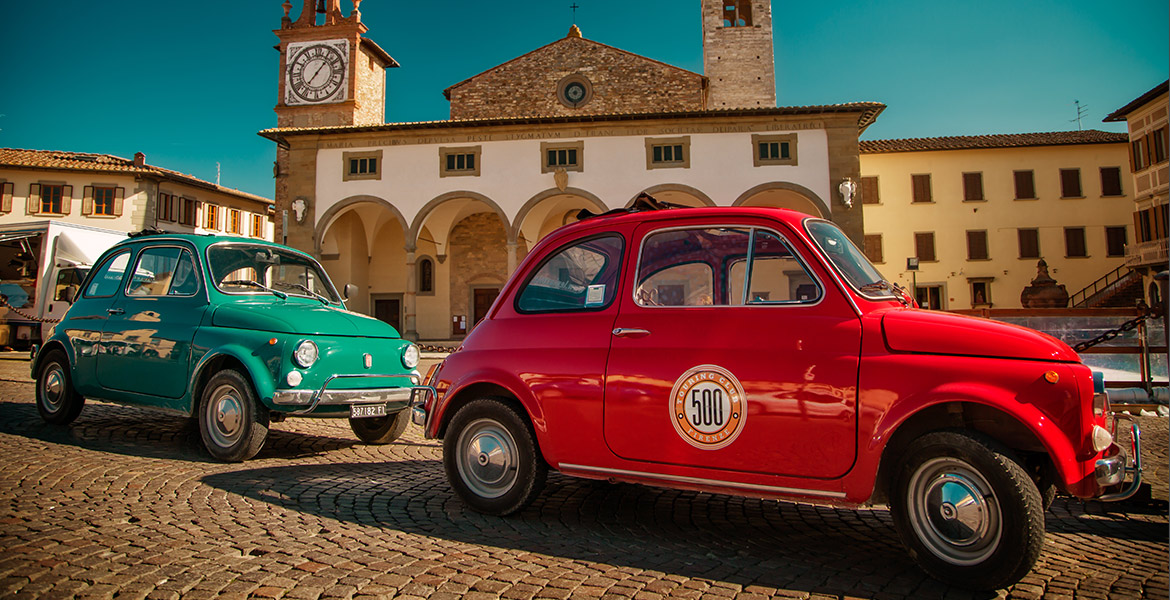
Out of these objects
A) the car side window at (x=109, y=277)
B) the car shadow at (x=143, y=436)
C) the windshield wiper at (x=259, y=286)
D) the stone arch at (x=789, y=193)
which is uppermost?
the stone arch at (x=789, y=193)

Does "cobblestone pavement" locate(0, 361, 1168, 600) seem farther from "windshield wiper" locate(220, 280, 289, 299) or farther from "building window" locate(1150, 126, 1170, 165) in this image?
"building window" locate(1150, 126, 1170, 165)

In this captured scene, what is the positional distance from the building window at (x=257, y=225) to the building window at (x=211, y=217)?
2917 mm

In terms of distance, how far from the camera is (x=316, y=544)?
10.5ft

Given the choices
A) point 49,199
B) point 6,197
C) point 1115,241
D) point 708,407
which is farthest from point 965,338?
point 6,197

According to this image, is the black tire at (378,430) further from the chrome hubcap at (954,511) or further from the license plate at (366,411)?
the chrome hubcap at (954,511)

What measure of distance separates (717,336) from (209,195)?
42.4m

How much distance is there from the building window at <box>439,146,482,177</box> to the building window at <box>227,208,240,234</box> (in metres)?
21.9

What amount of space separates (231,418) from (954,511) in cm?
468

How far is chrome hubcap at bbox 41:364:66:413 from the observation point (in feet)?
20.4

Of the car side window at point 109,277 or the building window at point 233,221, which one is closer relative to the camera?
the car side window at point 109,277

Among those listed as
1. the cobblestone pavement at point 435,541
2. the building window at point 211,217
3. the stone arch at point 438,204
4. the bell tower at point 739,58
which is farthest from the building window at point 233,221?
the cobblestone pavement at point 435,541

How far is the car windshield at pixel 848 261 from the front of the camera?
3086 millimetres

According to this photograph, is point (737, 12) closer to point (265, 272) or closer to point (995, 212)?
point (995, 212)

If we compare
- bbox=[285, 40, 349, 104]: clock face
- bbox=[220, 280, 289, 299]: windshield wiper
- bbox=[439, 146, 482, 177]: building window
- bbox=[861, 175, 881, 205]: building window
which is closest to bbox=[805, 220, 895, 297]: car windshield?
bbox=[220, 280, 289, 299]: windshield wiper
